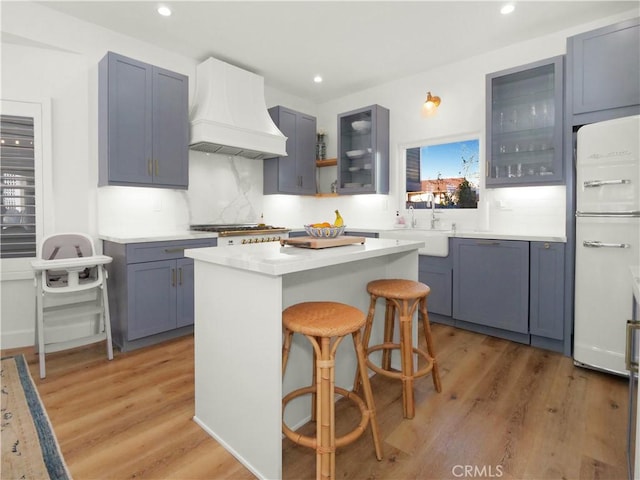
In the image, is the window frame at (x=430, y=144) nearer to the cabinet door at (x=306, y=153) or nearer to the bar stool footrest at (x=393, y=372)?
the cabinet door at (x=306, y=153)

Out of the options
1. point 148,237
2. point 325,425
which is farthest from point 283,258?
point 148,237

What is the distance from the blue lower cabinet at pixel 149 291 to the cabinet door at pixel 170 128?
2.26 feet

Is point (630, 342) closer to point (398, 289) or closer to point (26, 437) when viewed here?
point (398, 289)

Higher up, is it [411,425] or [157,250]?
[157,250]

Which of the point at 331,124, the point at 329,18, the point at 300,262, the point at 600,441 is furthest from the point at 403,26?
the point at 600,441

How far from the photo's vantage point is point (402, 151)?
4.47 m

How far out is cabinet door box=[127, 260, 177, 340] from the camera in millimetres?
2869

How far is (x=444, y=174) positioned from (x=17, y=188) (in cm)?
408

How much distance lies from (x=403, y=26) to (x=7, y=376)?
4.06 meters

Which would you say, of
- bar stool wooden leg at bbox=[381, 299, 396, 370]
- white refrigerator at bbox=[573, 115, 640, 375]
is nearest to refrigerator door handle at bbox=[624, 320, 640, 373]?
bar stool wooden leg at bbox=[381, 299, 396, 370]

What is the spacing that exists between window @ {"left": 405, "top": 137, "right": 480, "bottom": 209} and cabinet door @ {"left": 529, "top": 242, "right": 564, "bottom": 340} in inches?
42.8

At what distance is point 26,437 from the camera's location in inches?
68.7

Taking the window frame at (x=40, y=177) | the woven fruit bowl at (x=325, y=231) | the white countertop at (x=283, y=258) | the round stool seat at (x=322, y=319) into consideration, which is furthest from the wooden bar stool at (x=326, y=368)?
the window frame at (x=40, y=177)

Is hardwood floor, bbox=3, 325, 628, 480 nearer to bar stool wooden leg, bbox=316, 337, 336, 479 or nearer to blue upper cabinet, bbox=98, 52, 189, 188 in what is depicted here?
bar stool wooden leg, bbox=316, 337, 336, 479
